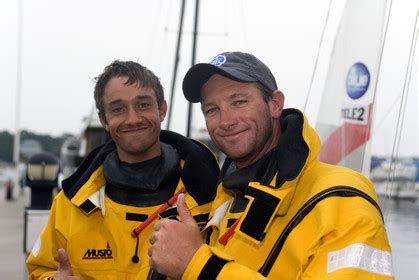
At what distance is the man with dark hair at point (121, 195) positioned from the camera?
8.10 ft

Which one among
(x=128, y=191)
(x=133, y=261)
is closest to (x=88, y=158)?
(x=128, y=191)

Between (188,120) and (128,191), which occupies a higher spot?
(128,191)

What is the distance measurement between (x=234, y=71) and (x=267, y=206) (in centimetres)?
49

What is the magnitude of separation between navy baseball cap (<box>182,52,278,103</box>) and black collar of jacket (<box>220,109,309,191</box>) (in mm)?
153

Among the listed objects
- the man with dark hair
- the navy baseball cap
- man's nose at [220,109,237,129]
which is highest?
the navy baseball cap

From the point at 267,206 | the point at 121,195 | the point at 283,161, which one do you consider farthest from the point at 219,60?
the point at 121,195

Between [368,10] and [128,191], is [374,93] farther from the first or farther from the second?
[128,191]

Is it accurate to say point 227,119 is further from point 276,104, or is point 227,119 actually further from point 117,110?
point 117,110

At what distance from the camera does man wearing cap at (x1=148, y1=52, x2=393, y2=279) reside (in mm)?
1478

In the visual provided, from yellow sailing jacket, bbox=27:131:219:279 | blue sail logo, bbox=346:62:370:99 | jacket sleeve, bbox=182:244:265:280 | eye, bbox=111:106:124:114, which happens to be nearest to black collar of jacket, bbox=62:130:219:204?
yellow sailing jacket, bbox=27:131:219:279

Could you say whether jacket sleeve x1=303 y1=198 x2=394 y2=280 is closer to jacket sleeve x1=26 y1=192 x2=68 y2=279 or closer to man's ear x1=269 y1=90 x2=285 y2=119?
man's ear x1=269 y1=90 x2=285 y2=119

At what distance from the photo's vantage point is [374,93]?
375 cm

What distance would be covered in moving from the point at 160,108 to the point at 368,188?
1.27m

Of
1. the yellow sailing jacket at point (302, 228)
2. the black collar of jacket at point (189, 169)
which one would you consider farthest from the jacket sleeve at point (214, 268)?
the black collar of jacket at point (189, 169)
